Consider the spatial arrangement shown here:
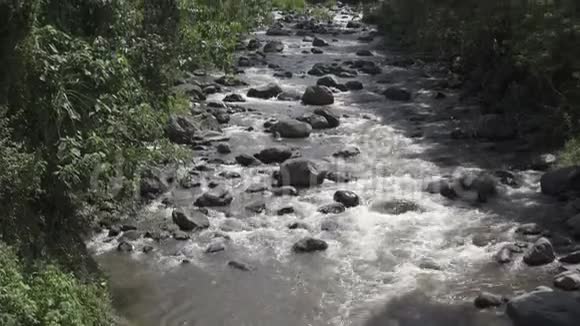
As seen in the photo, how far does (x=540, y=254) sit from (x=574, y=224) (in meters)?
1.17

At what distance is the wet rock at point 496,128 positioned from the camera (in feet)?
45.9

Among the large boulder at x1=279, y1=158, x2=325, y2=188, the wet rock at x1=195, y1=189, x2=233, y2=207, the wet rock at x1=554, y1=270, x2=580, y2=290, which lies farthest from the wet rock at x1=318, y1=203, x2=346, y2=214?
the wet rock at x1=554, y1=270, x2=580, y2=290

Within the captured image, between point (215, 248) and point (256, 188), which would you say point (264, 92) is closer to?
point (256, 188)

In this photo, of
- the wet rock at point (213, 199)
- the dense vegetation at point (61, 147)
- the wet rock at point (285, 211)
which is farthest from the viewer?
the wet rock at point (213, 199)

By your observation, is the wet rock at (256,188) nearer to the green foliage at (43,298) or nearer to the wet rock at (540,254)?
the wet rock at (540,254)

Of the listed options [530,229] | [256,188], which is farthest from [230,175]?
[530,229]

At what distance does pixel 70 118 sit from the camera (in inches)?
281

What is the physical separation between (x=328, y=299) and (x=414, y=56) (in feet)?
54.4

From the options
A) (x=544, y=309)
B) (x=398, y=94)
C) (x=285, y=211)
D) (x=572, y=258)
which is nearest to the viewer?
(x=544, y=309)

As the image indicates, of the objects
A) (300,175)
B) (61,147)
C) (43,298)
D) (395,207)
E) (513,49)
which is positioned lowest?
(395,207)

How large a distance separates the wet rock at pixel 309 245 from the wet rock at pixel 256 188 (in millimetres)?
2220

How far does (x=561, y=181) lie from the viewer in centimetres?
1098

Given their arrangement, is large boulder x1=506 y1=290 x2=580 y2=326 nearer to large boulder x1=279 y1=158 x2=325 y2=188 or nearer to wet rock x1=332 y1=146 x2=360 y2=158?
large boulder x1=279 y1=158 x2=325 y2=188

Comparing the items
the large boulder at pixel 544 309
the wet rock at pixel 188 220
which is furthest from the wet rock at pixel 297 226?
the large boulder at pixel 544 309
